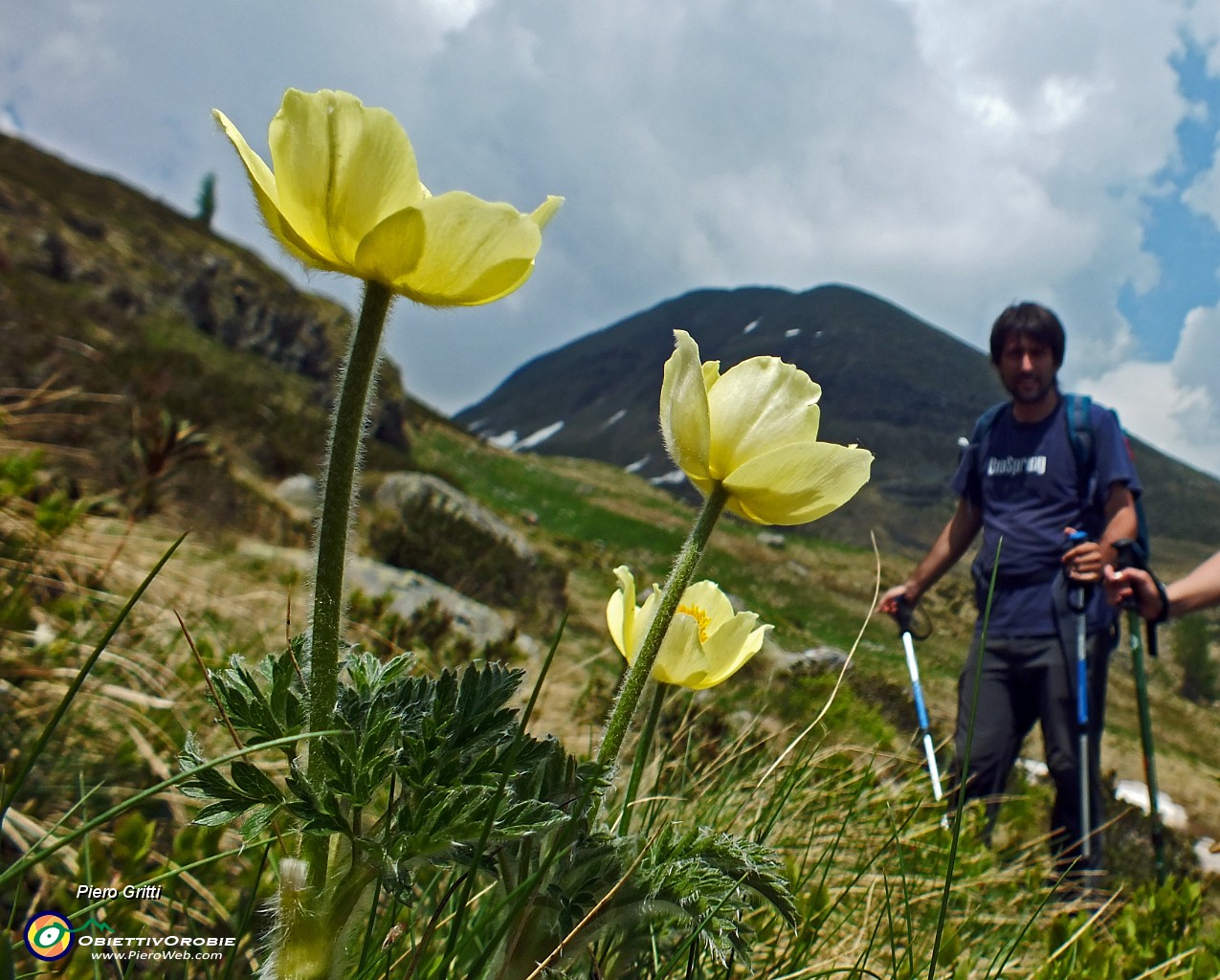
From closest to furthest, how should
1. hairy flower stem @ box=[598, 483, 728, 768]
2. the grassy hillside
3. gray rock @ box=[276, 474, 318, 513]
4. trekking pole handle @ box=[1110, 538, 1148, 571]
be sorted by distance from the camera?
hairy flower stem @ box=[598, 483, 728, 768] < trekking pole handle @ box=[1110, 538, 1148, 571] < gray rock @ box=[276, 474, 318, 513] < the grassy hillside

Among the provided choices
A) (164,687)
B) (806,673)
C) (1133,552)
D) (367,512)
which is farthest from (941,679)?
(164,687)

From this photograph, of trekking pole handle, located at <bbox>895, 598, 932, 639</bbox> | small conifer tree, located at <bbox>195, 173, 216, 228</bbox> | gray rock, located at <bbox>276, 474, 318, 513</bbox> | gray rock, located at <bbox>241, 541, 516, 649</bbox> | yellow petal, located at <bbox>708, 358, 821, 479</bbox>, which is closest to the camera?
yellow petal, located at <bbox>708, 358, 821, 479</bbox>

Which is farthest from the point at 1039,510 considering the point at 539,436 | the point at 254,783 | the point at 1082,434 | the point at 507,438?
the point at 507,438

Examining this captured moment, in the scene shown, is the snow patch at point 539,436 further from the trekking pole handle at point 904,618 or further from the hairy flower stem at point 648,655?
the hairy flower stem at point 648,655

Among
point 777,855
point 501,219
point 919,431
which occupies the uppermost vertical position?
point 919,431

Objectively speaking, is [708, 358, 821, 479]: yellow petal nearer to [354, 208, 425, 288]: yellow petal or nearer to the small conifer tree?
[354, 208, 425, 288]: yellow petal

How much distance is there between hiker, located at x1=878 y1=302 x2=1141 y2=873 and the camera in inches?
126

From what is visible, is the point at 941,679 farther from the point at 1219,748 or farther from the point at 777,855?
the point at 777,855

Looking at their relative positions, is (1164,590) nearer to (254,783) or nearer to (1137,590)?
(1137,590)

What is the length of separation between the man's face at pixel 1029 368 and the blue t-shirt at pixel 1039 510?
0.12 metres

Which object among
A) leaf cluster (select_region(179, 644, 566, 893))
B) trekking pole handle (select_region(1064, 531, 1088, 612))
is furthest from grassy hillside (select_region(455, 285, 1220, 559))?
leaf cluster (select_region(179, 644, 566, 893))

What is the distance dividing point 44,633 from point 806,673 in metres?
5.41

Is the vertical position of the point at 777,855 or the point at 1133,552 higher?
the point at 1133,552

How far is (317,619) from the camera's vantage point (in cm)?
62
